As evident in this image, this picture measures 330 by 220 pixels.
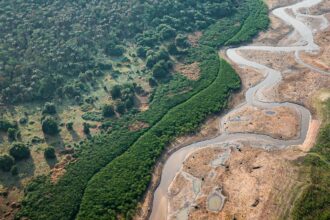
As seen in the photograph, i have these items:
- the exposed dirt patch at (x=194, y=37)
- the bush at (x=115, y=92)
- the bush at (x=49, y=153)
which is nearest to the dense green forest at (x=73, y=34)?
the exposed dirt patch at (x=194, y=37)

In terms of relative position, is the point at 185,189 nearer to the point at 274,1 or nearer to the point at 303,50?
the point at 303,50

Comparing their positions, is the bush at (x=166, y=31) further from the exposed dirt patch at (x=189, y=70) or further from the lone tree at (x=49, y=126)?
the lone tree at (x=49, y=126)

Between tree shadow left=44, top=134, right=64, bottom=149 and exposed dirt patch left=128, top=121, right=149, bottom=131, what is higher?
tree shadow left=44, top=134, right=64, bottom=149

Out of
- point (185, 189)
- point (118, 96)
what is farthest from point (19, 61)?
point (185, 189)

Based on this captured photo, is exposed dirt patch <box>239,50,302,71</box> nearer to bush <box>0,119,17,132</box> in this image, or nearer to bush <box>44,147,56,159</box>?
bush <box>44,147,56,159</box>

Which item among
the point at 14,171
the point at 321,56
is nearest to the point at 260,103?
the point at 321,56

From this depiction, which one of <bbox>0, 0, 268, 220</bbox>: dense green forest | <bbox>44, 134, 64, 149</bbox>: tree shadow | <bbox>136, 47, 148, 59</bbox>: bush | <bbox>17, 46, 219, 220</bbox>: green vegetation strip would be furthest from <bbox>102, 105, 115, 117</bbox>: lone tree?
<bbox>136, 47, 148, 59</bbox>: bush
